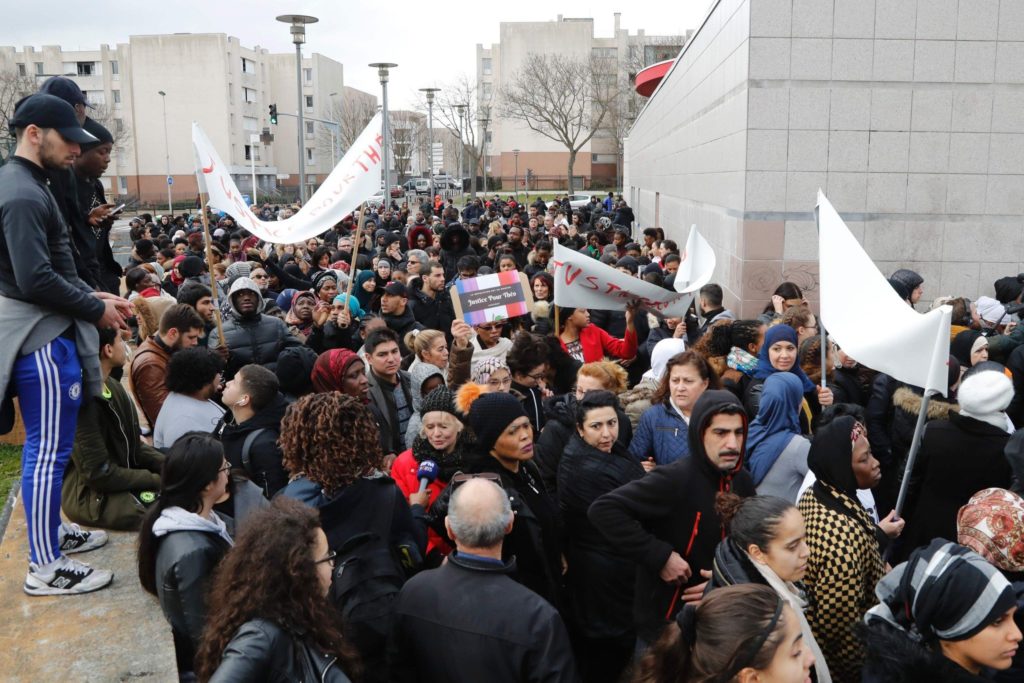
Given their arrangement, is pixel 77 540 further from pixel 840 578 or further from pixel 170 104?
pixel 170 104

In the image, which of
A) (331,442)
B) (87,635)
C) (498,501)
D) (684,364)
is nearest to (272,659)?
(498,501)

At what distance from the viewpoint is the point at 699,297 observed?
879 cm

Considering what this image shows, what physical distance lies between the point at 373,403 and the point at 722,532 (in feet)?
9.43

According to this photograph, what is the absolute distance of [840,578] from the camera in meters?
3.86

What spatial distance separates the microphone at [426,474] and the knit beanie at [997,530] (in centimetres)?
251

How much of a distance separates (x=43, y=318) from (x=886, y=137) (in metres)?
9.97

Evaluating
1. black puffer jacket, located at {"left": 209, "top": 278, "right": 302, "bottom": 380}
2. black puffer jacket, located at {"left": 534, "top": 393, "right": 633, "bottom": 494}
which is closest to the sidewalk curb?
black puffer jacket, located at {"left": 209, "top": 278, "right": 302, "bottom": 380}

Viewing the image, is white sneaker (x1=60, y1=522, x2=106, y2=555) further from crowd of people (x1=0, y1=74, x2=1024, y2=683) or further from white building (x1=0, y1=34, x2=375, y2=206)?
white building (x1=0, y1=34, x2=375, y2=206)

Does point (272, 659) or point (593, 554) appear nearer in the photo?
point (272, 659)

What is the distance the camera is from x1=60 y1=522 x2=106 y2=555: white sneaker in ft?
15.4

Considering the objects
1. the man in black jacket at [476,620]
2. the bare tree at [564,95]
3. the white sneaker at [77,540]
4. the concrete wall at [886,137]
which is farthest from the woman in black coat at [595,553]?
the bare tree at [564,95]

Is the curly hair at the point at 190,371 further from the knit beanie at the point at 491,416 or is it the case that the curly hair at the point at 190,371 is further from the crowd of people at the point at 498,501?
the knit beanie at the point at 491,416

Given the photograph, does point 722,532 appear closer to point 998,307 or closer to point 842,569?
point 842,569

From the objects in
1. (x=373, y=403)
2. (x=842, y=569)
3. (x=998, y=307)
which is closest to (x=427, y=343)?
(x=373, y=403)
